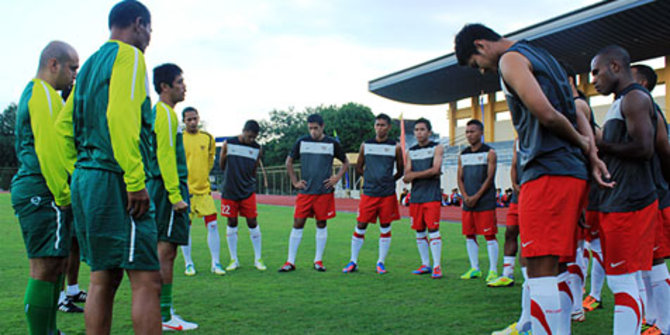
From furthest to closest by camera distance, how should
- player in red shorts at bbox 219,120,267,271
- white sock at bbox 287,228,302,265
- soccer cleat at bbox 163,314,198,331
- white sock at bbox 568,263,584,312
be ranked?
1. player in red shorts at bbox 219,120,267,271
2. white sock at bbox 287,228,302,265
3. white sock at bbox 568,263,584,312
4. soccer cleat at bbox 163,314,198,331

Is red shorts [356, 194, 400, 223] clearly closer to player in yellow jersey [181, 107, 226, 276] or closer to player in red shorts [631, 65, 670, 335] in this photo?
player in yellow jersey [181, 107, 226, 276]

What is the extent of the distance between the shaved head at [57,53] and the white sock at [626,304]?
170 inches

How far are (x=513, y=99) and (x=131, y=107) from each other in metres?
2.20

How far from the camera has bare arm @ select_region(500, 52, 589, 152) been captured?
2936 millimetres

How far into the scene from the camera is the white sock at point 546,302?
9.84ft

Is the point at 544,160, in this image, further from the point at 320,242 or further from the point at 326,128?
the point at 326,128

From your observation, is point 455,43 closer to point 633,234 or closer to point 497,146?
point 633,234

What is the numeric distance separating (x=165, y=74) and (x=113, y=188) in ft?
7.44

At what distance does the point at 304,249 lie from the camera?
34.4 ft

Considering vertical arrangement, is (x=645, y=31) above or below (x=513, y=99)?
above

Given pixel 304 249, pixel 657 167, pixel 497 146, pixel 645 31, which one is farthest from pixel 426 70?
pixel 657 167

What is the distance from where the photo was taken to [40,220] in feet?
12.3

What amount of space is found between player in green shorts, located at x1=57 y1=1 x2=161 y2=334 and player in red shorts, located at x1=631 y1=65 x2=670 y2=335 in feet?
11.2

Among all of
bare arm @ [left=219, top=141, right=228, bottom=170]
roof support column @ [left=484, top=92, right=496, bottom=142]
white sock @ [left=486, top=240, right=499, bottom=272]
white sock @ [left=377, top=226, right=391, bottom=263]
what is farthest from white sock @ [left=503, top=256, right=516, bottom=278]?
roof support column @ [left=484, top=92, right=496, bottom=142]
